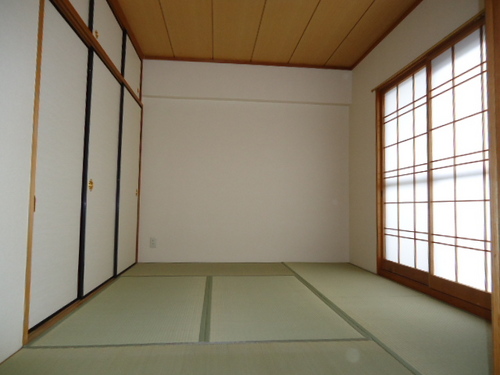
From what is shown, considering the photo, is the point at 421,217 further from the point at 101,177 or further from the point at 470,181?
the point at 101,177

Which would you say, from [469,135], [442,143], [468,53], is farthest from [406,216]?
[468,53]

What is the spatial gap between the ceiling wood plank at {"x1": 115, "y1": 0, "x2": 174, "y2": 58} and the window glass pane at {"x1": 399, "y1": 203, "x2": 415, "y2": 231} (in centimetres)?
313

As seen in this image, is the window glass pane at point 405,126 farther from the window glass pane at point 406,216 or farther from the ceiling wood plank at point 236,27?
the ceiling wood plank at point 236,27

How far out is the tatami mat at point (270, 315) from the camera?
5.93ft

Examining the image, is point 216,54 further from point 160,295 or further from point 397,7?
point 160,295

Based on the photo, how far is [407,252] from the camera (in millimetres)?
3121

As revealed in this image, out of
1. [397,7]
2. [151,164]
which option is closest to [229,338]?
[151,164]

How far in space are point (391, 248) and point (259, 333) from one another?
85.9 inches

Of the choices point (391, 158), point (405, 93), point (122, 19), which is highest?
point (122, 19)

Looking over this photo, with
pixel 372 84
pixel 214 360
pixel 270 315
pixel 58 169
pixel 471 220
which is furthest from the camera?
pixel 372 84

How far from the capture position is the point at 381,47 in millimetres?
3547

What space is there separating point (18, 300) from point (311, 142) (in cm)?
368

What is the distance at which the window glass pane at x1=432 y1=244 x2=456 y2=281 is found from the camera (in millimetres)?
2500

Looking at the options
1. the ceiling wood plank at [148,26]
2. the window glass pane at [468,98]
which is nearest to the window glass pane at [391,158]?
the window glass pane at [468,98]
